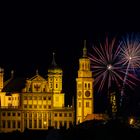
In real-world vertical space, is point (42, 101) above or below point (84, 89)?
below

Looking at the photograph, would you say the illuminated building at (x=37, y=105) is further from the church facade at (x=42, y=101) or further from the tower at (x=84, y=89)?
the tower at (x=84, y=89)

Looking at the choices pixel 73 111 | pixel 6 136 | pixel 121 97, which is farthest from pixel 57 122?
pixel 6 136

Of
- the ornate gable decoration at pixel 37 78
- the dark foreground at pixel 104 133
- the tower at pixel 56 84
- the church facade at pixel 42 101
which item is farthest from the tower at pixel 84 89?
the dark foreground at pixel 104 133

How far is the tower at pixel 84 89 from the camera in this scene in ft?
377

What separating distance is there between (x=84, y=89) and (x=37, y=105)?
780cm

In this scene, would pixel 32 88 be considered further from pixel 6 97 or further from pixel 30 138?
pixel 30 138

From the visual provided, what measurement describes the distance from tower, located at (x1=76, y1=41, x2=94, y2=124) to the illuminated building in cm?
294

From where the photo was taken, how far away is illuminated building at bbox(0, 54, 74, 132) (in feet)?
387

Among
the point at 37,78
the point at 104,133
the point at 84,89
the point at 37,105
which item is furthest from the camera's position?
the point at 37,105

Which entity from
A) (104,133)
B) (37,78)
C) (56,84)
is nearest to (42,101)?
(56,84)

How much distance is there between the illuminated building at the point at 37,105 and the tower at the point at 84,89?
2.94 m

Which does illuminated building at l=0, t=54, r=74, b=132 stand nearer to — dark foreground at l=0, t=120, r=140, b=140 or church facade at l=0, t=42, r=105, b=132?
church facade at l=0, t=42, r=105, b=132

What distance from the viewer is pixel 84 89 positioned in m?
116

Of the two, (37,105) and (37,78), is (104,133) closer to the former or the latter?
(37,78)
